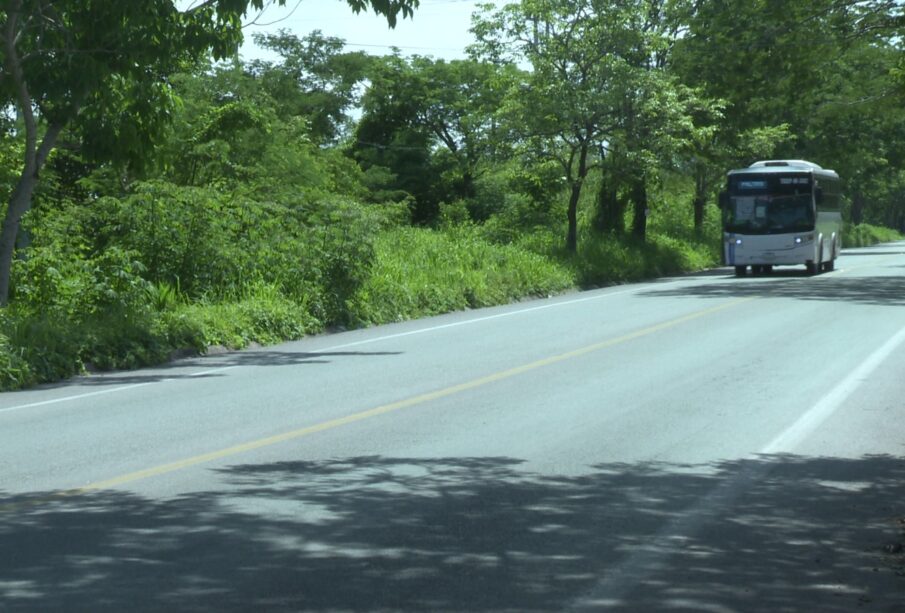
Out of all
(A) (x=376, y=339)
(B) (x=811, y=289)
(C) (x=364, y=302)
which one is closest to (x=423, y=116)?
(B) (x=811, y=289)

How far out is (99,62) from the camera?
15.6 meters

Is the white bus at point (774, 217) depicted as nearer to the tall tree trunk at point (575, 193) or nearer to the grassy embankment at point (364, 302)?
the grassy embankment at point (364, 302)

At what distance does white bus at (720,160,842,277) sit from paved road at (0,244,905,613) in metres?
21.2

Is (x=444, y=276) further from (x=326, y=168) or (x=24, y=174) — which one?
(x=326, y=168)

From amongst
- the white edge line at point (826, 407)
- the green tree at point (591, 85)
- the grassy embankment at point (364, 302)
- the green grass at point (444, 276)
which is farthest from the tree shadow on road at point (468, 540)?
the green tree at point (591, 85)

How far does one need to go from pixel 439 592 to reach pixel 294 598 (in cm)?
66

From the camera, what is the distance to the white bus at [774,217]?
37.4 metres

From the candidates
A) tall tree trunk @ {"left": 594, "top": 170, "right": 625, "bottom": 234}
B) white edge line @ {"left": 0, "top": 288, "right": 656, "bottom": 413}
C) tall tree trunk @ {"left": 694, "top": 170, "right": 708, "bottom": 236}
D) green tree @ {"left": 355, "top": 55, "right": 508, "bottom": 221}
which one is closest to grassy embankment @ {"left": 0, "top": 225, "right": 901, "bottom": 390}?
white edge line @ {"left": 0, "top": 288, "right": 656, "bottom": 413}

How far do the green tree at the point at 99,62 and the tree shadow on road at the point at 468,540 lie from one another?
7.92 meters

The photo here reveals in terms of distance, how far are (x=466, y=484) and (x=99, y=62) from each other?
364 inches

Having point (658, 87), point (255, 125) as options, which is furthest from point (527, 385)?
point (658, 87)

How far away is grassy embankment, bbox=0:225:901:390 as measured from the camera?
1558 cm

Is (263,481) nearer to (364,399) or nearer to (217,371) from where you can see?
(364,399)

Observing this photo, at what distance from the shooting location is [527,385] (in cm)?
1362
